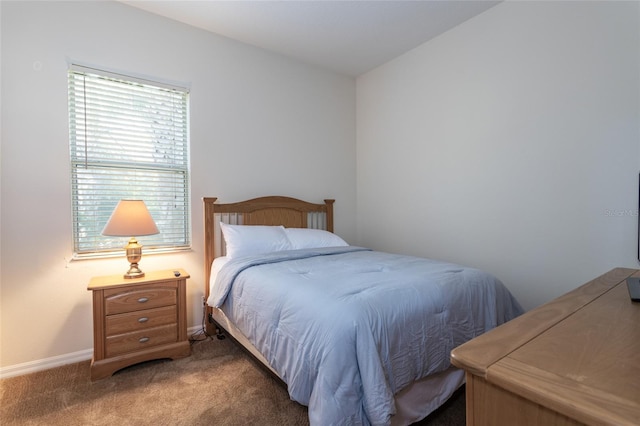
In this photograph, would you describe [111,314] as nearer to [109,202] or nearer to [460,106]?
[109,202]

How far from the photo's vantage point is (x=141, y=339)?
221cm

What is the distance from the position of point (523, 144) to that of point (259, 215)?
7.91 feet

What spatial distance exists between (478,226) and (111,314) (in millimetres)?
2984

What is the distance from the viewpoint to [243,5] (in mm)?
2531

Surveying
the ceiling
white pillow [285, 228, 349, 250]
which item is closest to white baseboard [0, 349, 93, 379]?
white pillow [285, 228, 349, 250]

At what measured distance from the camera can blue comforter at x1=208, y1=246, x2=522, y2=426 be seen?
1.26 m

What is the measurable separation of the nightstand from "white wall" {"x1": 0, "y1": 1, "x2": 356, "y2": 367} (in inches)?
17.4

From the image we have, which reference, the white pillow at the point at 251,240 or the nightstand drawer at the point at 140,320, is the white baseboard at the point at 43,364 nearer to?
the nightstand drawer at the point at 140,320

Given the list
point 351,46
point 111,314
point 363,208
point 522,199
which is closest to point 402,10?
point 351,46

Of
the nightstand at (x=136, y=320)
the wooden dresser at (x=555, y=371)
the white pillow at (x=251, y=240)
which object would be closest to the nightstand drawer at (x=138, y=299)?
the nightstand at (x=136, y=320)

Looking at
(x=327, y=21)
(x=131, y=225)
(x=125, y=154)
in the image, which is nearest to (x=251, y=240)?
(x=131, y=225)

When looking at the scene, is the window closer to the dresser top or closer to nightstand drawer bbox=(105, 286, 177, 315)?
the dresser top

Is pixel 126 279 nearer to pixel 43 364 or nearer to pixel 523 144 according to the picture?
pixel 43 364

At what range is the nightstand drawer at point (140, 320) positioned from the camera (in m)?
2.11
